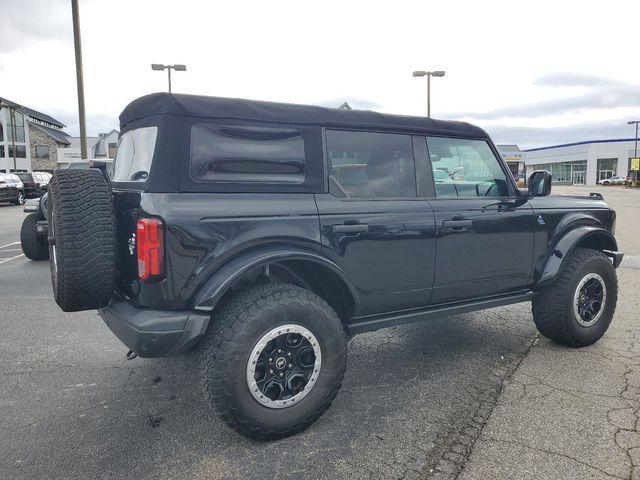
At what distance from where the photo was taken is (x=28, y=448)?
8.59 ft

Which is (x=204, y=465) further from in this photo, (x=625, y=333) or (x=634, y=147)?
(x=634, y=147)

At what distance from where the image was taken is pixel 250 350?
2.54 metres

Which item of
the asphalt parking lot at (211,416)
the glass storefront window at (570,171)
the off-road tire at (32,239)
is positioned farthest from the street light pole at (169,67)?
the glass storefront window at (570,171)

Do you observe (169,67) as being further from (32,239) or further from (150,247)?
(150,247)

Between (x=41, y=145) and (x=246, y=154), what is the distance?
6562cm

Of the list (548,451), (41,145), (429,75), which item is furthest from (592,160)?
(548,451)

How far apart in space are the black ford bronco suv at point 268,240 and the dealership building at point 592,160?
2740 inches

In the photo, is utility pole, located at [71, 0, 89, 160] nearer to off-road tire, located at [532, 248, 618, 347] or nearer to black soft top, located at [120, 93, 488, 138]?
black soft top, located at [120, 93, 488, 138]

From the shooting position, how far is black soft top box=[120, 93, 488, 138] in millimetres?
2615

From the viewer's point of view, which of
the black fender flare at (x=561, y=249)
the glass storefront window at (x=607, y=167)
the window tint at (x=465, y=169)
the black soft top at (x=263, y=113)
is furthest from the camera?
the glass storefront window at (x=607, y=167)

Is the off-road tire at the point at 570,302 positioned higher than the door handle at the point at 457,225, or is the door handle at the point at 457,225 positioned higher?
the door handle at the point at 457,225

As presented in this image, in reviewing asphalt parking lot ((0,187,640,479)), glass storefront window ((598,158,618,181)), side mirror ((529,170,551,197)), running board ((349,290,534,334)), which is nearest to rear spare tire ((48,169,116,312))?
asphalt parking lot ((0,187,640,479))

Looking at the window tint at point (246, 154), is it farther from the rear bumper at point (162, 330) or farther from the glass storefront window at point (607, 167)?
the glass storefront window at point (607, 167)

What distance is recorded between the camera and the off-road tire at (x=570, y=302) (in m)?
3.92
